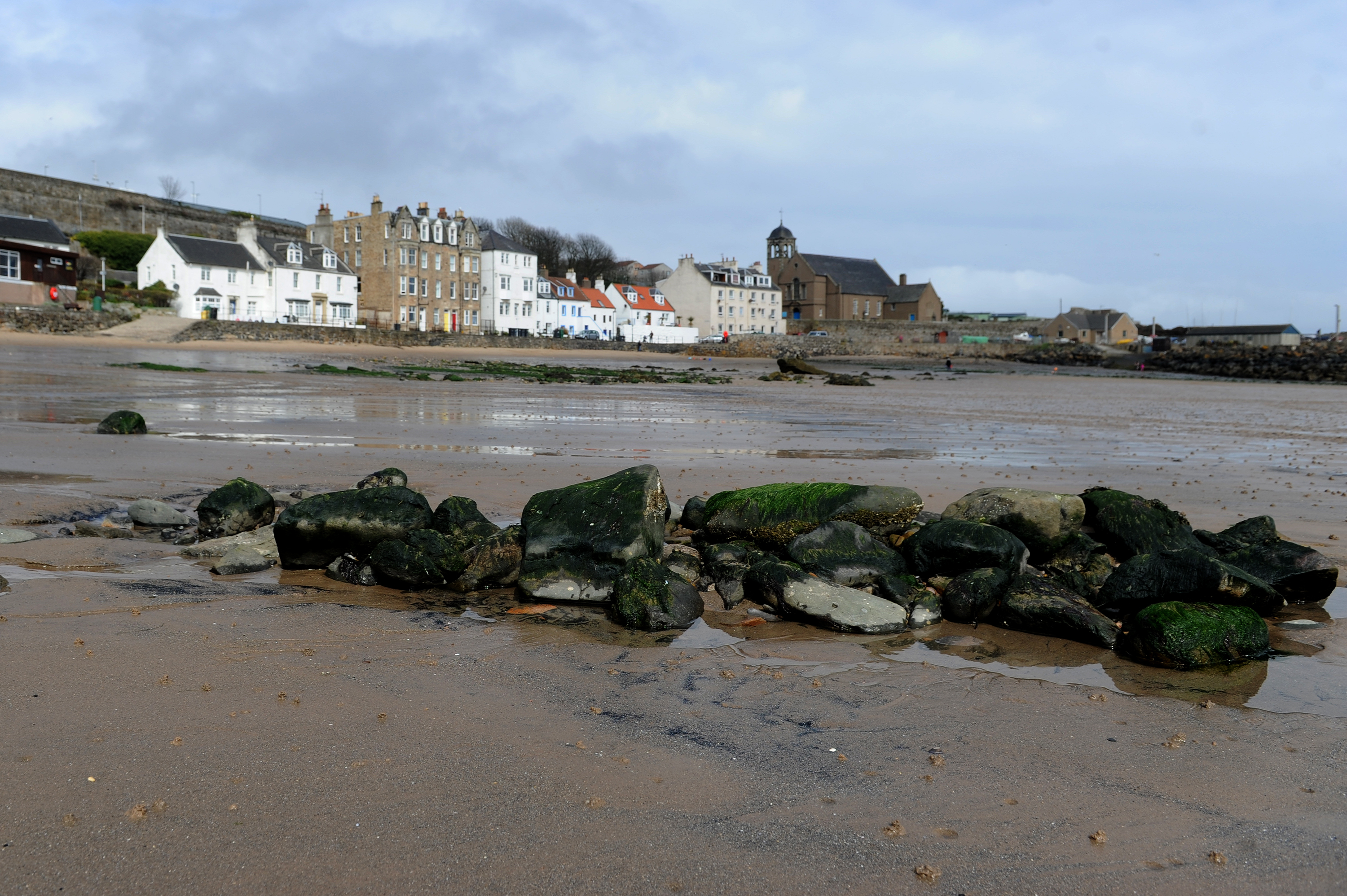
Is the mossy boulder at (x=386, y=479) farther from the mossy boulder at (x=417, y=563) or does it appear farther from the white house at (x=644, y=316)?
the white house at (x=644, y=316)

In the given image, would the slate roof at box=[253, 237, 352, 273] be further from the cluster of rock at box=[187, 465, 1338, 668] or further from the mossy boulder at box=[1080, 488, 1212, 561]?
the mossy boulder at box=[1080, 488, 1212, 561]

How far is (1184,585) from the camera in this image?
20.2 feet

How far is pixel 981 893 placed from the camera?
301cm

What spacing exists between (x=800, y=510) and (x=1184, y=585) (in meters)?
2.77

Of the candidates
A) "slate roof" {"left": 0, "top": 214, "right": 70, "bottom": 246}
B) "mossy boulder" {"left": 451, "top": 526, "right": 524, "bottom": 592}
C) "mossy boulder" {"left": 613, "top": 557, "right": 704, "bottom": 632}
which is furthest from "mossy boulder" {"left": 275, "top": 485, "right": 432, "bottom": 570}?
"slate roof" {"left": 0, "top": 214, "right": 70, "bottom": 246}

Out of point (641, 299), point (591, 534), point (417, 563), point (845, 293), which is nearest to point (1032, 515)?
point (591, 534)

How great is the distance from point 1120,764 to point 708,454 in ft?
32.8

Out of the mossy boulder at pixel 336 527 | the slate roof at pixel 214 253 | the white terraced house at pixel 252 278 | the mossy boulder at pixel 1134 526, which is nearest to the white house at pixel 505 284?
the white terraced house at pixel 252 278

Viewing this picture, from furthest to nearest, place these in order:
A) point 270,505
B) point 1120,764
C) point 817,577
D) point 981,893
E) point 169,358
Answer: point 169,358
point 270,505
point 817,577
point 1120,764
point 981,893

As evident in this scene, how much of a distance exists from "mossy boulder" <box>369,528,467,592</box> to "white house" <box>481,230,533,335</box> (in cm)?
7788

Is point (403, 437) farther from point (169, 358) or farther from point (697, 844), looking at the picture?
point (169, 358)

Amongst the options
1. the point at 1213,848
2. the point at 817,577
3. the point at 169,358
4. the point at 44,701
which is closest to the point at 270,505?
the point at 44,701

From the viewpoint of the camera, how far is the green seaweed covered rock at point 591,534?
6.42 m

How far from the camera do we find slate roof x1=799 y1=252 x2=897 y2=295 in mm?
123688
